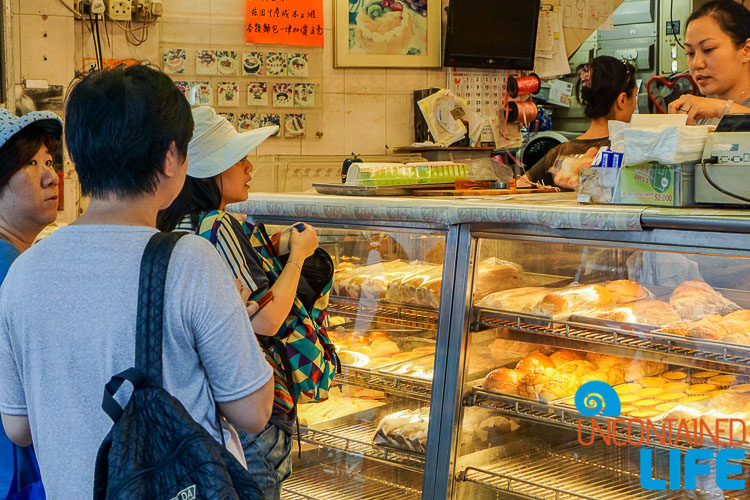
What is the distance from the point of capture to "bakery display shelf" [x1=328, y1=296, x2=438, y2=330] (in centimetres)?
272

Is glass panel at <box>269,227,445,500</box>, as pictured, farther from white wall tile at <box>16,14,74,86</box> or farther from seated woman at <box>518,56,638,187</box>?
white wall tile at <box>16,14,74,86</box>

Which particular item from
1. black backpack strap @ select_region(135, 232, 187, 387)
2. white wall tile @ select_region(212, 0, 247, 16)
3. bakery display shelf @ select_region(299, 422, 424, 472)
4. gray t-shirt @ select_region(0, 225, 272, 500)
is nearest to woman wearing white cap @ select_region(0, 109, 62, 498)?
gray t-shirt @ select_region(0, 225, 272, 500)

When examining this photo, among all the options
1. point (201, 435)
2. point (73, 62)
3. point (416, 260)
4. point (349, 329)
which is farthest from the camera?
point (73, 62)

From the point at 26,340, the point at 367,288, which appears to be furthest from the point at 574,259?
the point at 26,340

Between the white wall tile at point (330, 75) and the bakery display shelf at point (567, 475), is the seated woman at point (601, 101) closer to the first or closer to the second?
the white wall tile at point (330, 75)

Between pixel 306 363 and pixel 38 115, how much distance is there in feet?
3.22

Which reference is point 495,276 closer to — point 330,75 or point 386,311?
point 386,311

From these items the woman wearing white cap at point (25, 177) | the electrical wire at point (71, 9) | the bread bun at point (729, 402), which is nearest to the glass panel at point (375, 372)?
the bread bun at point (729, 402)

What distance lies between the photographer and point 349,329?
3.00 meters

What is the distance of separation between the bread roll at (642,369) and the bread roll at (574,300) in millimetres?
190

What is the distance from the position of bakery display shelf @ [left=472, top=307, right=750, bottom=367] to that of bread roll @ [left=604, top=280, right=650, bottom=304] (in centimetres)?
11

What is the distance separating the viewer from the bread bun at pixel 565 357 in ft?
8.11

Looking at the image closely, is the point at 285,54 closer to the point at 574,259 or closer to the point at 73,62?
the point at 73,62

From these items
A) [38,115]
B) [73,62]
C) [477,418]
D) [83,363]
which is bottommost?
[477,418]
